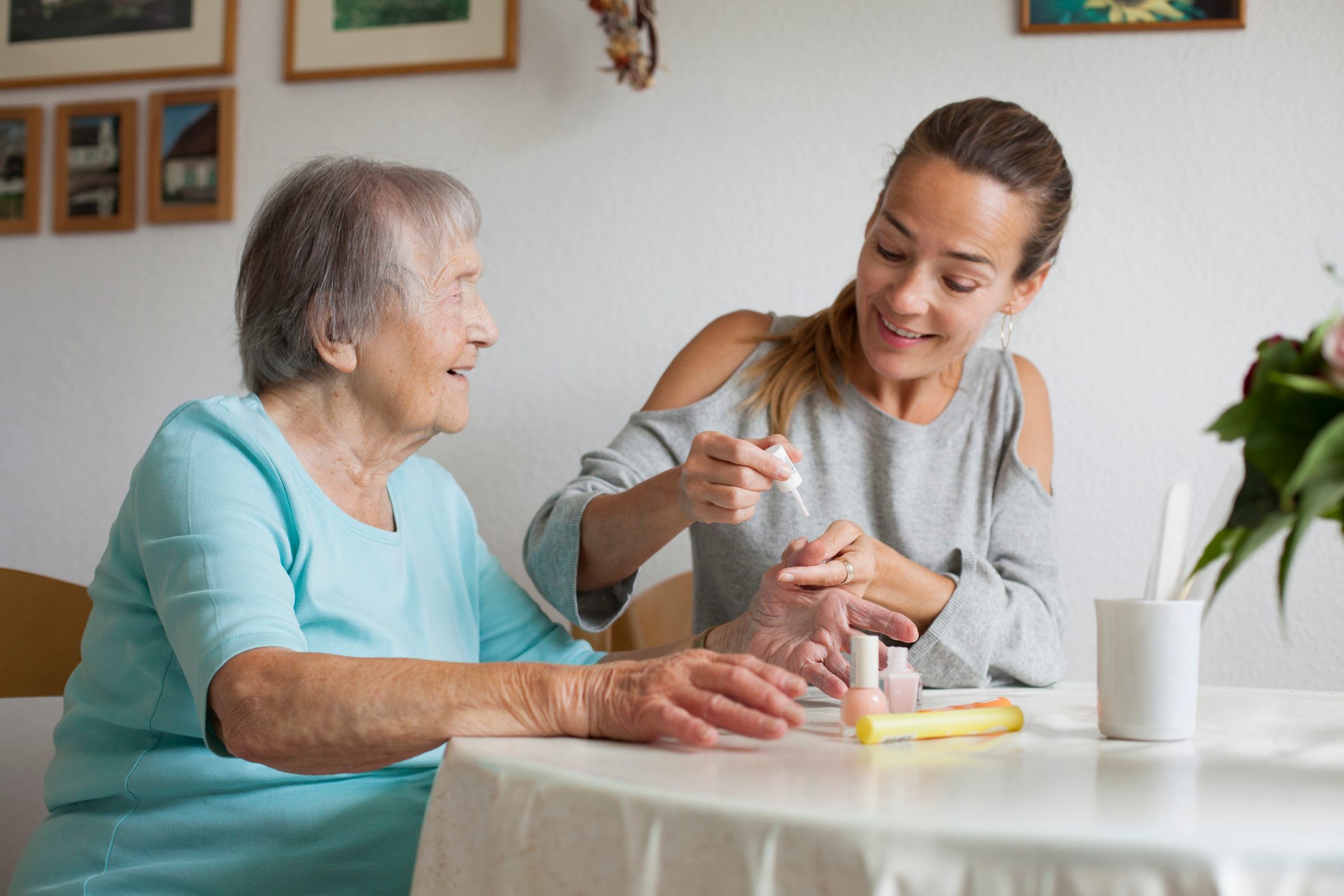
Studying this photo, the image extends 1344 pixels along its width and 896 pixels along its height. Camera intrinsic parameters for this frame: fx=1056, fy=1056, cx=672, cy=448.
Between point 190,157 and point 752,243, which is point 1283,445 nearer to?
point 752,243

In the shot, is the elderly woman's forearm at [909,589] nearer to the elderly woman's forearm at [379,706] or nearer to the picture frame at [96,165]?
the elderly woman's forearm at [379,706]

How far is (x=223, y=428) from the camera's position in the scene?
1.06 meters

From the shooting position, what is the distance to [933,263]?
57.9 inches

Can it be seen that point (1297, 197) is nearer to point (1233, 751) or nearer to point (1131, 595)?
point (1131, 595)

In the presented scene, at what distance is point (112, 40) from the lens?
2.22 m

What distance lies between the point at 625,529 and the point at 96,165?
1.61m

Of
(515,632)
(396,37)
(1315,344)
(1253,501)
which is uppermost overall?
(396,37)

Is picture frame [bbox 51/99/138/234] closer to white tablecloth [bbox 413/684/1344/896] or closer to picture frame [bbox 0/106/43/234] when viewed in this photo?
picture frame [bbox 0/106/43/234]

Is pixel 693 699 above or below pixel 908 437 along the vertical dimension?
below

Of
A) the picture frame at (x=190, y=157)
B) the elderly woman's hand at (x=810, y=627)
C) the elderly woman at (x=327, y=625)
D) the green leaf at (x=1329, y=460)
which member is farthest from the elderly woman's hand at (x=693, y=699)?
the picture frame at (x=190, y=157)

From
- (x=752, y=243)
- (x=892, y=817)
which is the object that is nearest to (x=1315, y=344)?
(x=892, y=817)

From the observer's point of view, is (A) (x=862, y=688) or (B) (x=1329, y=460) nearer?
(B) (x=1329, y=460)

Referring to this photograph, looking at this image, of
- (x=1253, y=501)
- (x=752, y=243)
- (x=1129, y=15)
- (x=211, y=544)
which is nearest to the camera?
(x=1253, y=501)

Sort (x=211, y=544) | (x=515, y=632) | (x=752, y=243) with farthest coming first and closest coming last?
(x=752, y=243)
(x=515, y=632)
(x=211, y=544)
